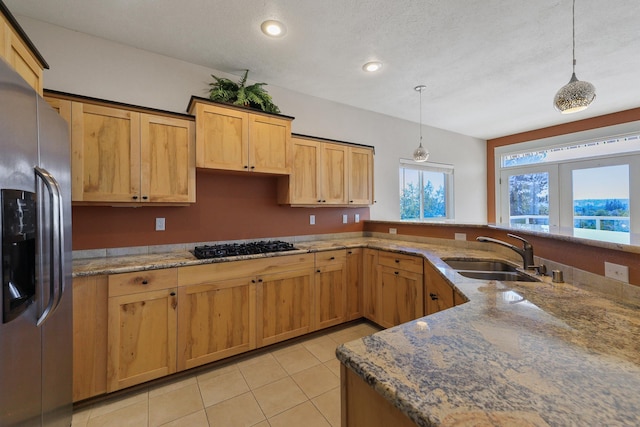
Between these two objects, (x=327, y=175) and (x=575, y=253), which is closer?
(x=575, y=253)

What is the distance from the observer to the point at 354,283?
291 cm

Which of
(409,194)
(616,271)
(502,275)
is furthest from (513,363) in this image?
(409,194)

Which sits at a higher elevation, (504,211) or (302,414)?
(504,211)

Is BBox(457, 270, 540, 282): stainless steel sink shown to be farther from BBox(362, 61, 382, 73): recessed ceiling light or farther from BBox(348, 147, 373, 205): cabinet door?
BBox(362, 61, 382, 73): recessed ceiling light

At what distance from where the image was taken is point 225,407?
5.75 feet

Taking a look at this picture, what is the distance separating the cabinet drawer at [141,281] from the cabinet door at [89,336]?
0.20ft

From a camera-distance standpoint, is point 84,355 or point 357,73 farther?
point 357,73

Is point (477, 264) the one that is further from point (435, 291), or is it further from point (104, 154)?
point (104, 154)

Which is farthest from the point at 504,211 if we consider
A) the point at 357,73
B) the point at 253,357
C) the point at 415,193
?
the point at 253,357

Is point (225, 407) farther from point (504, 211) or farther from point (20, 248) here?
point (504, 211)

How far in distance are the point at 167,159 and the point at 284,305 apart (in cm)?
164

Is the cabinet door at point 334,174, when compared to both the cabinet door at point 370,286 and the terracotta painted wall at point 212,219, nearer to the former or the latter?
the terracotta painted wall at point 212,219

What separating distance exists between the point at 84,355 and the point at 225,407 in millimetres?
989

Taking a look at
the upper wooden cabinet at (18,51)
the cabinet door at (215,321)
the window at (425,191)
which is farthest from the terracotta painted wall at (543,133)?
the upper wooden cabinet at (18,51)
